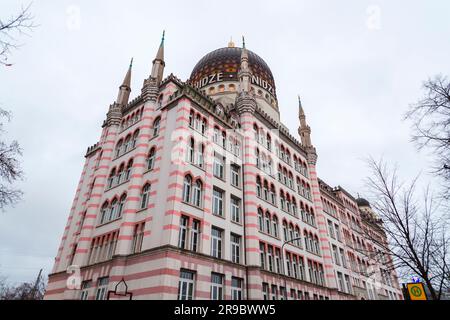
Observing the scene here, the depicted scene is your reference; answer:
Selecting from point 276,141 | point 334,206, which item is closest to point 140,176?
point 276,141

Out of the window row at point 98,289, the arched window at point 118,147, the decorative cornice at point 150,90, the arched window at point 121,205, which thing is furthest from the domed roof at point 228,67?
the window row at point 98,289

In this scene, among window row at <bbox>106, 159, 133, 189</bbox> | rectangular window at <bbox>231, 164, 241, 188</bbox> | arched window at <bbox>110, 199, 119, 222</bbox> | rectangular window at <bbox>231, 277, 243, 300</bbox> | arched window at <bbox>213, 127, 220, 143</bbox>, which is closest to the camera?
rectangular window at <bbox>231, 277, 243, 300</bbox>

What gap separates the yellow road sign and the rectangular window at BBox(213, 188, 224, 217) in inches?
531

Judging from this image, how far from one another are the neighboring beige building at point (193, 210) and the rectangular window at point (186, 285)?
58 millimetres

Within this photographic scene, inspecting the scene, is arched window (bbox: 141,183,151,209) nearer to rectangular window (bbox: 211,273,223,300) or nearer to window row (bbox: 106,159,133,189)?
window row (bbox: 106,159,133,189)

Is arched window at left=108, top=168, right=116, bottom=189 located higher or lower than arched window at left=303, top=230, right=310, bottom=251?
higher

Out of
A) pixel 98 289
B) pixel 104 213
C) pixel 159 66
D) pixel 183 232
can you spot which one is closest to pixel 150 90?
pixel 159 66

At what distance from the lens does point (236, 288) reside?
68.3 feet

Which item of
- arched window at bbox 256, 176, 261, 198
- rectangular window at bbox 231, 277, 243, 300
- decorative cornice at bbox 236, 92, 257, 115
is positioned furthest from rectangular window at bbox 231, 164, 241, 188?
rectangular window at bbox 231, 277, 243, 300

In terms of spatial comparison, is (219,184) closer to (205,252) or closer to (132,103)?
(205,252)

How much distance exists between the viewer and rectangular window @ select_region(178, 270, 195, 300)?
1745 cm

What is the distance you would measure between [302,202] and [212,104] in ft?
51.7

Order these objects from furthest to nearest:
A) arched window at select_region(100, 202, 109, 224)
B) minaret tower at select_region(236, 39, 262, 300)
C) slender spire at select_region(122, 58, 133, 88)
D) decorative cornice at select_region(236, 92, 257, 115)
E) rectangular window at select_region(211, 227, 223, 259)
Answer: slender spire at select_region(122, 58, 133, 88)
decorative cornice at select_region(236, 92, 257, 115)
arched window at select_region(100, 202, 109, 224)
minaret tower at select_region(236, 39, 262, 300)
rectangular window at select_region(211, 227, 223, 259)
